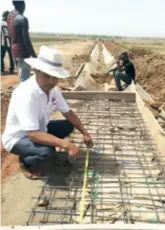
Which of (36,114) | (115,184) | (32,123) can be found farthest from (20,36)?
(115,184)

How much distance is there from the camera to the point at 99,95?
6.56m

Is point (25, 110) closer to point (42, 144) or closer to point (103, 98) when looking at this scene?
point (42, 144)

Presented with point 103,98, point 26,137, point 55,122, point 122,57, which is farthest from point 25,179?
point 122,57

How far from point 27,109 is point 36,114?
0.12m

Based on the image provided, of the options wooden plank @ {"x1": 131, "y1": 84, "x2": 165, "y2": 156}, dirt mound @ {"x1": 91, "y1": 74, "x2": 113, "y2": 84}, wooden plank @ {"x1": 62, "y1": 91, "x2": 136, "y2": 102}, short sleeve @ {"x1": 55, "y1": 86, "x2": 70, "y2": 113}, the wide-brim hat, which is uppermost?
the wide-brim hat

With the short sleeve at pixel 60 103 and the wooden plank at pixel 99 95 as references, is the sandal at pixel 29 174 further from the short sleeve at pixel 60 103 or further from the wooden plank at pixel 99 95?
the wooden plank at pixel 99 95

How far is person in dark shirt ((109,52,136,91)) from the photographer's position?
25.5 feet

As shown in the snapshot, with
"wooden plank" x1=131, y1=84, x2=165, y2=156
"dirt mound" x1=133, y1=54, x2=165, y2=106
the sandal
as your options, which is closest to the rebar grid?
"wooden plank" x1=131, y1=84, x2=165, y2=156

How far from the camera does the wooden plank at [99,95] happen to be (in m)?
6.38

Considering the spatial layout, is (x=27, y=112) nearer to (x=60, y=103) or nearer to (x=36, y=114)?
(x=36, y=114)

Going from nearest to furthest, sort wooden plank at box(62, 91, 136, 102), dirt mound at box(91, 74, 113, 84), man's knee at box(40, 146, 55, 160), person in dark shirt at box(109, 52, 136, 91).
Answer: man's knee at box(40, 146, 55, 160) < wooden plank at box(62, 91, 136, 102) < person in dark shirt at box(109, 52, 136, 91) < dirt mound at box(91, 74, 113, 84)

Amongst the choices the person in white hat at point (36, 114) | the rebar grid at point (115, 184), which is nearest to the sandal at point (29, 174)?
the person in white hat at point (36, 114)

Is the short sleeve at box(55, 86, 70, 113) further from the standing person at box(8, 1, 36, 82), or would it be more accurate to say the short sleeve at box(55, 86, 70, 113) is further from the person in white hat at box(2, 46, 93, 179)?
the standing person at box(8, 1, 36, 82)

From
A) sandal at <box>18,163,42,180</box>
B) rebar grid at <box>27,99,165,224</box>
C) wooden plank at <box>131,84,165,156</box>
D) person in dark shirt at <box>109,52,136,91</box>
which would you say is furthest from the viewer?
person in dark shirt at <box>109,52,136,91</box>
